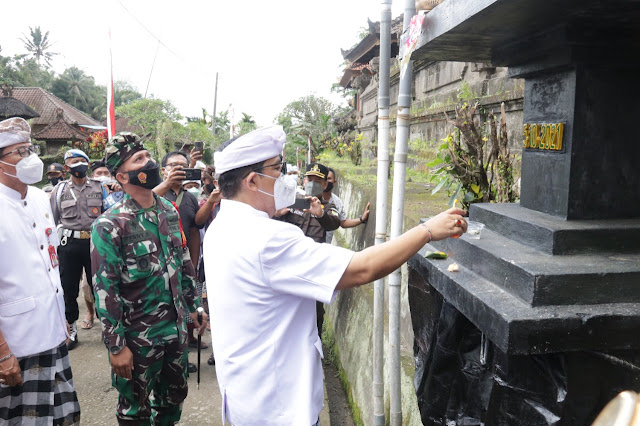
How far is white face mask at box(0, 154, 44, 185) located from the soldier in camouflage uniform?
424 mm

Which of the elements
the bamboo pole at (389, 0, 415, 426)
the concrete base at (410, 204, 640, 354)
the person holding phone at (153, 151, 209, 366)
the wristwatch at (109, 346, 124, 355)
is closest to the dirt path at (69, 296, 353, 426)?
the person holding phone at (153, 151, 209, 366)

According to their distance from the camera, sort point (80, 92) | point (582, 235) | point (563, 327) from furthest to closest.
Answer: point (80, 92) → point (582, 235) → point (563, 327)

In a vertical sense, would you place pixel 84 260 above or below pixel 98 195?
below

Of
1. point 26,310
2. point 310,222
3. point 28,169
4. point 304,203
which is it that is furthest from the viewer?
→ point 310,222

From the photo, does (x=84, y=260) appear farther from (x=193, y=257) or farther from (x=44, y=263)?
(x=44, y=263)

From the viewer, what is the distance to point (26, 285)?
2779 millimetres

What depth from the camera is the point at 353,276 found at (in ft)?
5.48

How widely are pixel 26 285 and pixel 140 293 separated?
63 cm

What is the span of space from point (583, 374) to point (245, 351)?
1212 millimetres

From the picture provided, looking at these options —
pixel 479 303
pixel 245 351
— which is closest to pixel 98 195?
pixel 245 351

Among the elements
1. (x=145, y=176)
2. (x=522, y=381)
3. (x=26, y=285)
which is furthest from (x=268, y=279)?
(x=26, y=285)

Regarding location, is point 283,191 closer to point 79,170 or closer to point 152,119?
point 79,170

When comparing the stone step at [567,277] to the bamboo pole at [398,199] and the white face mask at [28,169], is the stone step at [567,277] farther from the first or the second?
the white face mask at [28,169]

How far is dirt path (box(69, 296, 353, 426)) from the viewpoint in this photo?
3949 mm
